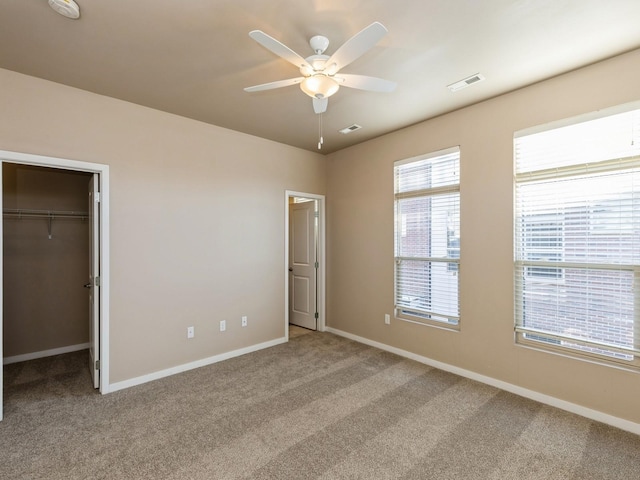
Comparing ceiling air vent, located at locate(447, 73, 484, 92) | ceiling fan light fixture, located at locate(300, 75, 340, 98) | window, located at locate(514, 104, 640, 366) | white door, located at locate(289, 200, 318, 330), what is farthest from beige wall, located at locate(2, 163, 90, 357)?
window, located at locate(514, 104, 640, 366)

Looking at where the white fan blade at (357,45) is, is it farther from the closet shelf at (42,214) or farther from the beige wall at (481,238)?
the closet shelf at (42,214)

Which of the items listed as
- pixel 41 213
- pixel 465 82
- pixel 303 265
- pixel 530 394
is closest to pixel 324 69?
pixel 465 82

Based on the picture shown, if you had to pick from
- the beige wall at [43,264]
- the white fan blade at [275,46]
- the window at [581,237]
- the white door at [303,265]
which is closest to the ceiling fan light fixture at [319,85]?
the white fan blade at [275,46]

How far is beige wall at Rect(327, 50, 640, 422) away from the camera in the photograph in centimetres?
246

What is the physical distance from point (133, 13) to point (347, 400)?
11.0 ft

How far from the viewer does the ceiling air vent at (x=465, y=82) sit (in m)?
2.63

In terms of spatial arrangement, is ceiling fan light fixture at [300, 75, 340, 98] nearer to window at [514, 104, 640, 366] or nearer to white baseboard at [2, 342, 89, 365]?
window at [514, 104, 640, 366]

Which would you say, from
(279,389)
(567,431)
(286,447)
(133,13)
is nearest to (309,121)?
(133,13)

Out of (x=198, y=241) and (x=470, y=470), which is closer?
(x=470, y=470)

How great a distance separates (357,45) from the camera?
170 centimetres

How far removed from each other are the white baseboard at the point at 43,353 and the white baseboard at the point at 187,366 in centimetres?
176

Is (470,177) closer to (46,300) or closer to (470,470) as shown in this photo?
(470,470)

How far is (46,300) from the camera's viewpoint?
155 inches

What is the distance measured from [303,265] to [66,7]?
4.03 meters
